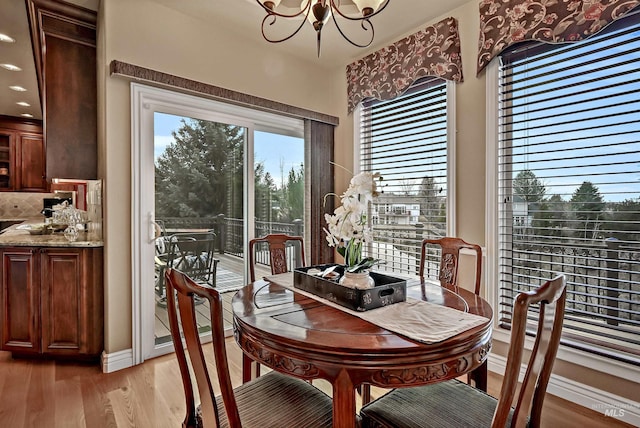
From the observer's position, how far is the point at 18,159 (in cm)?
579

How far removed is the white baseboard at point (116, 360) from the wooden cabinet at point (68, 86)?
1.51 metres

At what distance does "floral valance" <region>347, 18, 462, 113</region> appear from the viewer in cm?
263

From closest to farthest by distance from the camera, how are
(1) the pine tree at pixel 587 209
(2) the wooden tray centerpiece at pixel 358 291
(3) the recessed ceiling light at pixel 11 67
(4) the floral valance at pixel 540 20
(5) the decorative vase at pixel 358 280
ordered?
(2) the wooden tray centerpiece at pixel 358 291
(5) the decorative vase at pixel 358 280
(4) the floral valance at pixel 540 20
(1) the pine tree at pixel 587 209
(3) the recessed ceiling light at pixel 11 67

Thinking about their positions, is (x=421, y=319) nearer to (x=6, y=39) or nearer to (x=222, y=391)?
(x=222, y=391)

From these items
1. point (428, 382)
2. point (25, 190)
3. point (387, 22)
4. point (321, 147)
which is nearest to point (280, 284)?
point (428, 382)

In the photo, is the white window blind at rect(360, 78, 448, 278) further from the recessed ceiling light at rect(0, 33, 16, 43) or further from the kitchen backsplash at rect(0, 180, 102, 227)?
the kitchen backsplash at rect(0, 180, 102, 227)

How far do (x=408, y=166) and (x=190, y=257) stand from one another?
213cm

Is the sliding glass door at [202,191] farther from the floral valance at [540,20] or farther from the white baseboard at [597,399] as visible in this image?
the white baseboard at [597,399]

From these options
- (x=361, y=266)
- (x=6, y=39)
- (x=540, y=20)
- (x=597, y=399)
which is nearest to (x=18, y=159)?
(x=6, y=39)

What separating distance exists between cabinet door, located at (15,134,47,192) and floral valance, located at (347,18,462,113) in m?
5.65

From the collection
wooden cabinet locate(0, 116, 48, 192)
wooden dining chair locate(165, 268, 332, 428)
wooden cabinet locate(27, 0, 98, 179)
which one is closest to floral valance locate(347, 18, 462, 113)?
wooden cabinet locate(27, 0, 98, 179)

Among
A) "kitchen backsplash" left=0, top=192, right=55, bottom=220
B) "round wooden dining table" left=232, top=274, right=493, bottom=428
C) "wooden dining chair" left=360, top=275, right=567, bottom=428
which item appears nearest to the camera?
"wooden dining chair" left=360, top=275, right=567, bottom=428

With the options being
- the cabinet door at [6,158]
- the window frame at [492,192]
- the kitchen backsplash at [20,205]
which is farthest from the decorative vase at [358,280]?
the cabinet door at [6,158]

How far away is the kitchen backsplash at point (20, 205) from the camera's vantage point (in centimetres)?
574
